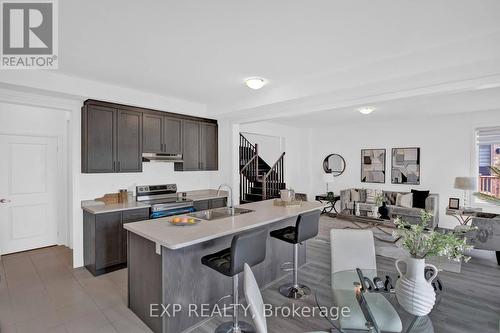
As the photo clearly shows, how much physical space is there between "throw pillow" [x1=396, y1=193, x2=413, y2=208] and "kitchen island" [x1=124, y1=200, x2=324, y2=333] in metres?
4.89

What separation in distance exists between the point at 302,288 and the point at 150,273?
5.96 ft

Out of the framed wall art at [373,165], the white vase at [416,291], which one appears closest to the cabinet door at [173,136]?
the white vase at [416,291]

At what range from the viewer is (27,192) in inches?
183

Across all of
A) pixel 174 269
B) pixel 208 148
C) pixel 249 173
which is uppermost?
pixel 208 148

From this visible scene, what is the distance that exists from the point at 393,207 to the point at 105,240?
6.15m

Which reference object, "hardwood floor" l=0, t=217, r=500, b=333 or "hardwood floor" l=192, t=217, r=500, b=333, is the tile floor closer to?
"hardwood floor" l=0, t=217, r=500, b=333

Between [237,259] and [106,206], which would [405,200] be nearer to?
[237,259]

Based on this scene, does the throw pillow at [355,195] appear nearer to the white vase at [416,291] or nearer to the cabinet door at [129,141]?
the cabinet door at [129,141]

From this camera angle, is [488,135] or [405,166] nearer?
[488,135]

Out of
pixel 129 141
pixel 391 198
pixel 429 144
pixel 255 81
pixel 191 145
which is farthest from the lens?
pixel 391 198

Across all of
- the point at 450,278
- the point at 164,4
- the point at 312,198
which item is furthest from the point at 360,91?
the point at 312,198

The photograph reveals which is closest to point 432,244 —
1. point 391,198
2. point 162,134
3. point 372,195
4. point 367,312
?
point 367,312

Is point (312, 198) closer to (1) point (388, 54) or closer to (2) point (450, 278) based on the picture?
(2) point (450, 278)

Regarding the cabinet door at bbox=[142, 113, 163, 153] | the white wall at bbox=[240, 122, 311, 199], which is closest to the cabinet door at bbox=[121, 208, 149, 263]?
the cabinet door at bbox=[142, 113, 163, 153]
